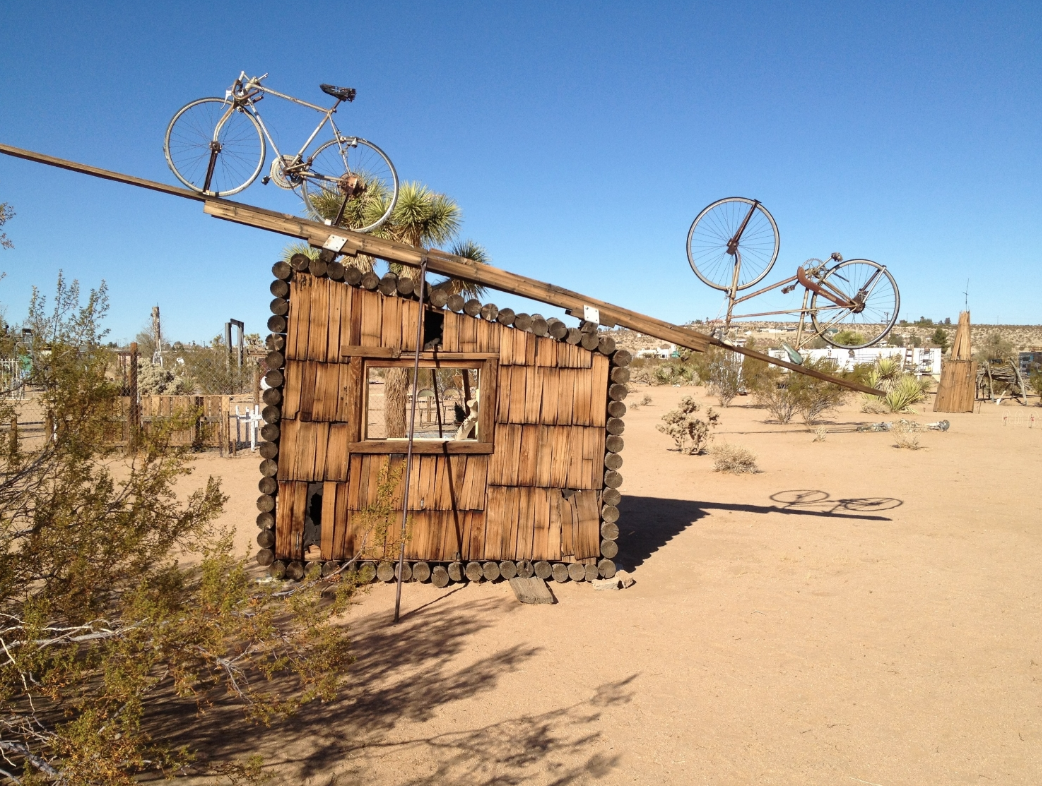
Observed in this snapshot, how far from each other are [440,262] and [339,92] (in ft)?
8.43

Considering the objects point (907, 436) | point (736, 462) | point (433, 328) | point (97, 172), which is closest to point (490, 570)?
point (433, 328)

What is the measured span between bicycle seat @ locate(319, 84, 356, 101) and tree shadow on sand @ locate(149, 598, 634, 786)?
19.8ft

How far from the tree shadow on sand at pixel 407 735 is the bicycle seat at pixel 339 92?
238 inches

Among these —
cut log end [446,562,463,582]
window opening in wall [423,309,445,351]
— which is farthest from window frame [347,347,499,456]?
cut log end [446,562,463,582]

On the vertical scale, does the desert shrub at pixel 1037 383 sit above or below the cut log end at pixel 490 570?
above

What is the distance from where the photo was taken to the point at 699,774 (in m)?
4.21

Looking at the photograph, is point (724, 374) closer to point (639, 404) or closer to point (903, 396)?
point (639, 404)

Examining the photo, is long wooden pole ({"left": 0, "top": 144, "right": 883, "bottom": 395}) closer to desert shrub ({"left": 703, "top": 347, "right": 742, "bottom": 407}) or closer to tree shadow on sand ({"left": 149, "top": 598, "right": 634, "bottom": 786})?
tree shadow on sand ({"left": 149, "top": 598, "right": 634, "bottom": 786})

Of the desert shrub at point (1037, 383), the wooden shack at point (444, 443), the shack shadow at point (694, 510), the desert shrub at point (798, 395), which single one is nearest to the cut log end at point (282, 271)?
the wooden shack at point (444, 443)

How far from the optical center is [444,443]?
24.7 feet

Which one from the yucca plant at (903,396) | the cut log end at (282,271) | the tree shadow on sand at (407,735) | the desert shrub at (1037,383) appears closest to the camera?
the tree shadow on sand at (407,735)

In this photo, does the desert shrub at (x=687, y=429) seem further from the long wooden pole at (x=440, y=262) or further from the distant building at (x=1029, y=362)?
the distant building at (x=1029, y=362)

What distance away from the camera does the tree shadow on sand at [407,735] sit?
4133 millimetres

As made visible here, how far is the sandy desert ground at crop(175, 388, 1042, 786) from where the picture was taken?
14.1 ft
